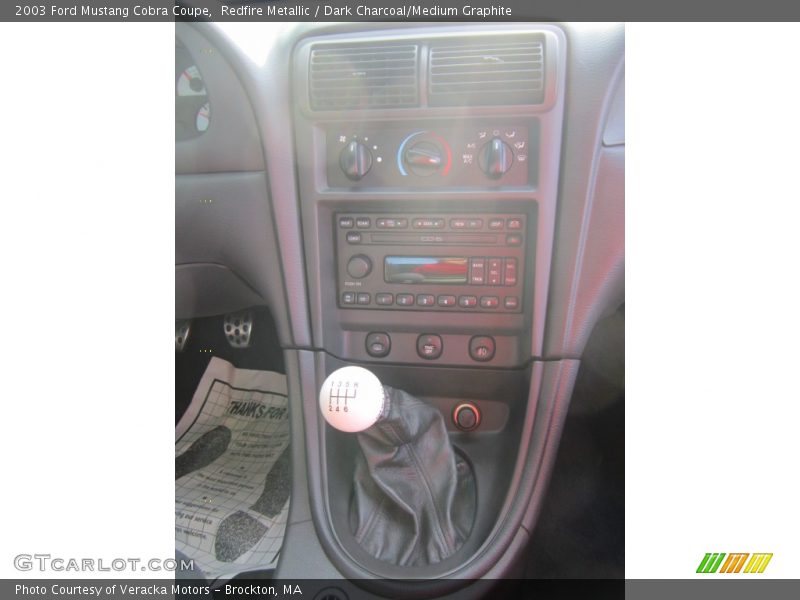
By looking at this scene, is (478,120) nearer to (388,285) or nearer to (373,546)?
(388,285)

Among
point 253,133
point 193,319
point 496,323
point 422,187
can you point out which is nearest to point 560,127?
point 422,187

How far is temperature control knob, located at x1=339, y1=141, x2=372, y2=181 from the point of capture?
1099 mm

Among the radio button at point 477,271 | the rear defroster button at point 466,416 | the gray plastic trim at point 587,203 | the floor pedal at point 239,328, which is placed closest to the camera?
the gray plastic trim at point 587,203

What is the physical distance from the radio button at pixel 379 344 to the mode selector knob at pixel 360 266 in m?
0.13

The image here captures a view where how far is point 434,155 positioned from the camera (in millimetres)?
1086

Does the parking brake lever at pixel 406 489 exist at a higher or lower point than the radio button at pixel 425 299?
lower

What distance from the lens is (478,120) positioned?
1.06 m

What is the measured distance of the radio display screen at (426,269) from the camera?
113cm

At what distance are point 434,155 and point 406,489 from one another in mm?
599

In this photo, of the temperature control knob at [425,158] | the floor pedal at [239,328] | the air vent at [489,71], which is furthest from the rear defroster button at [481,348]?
the floor pedal at [239,328]

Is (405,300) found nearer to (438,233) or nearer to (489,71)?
(438,233)

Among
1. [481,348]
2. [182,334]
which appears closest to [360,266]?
[481,348]

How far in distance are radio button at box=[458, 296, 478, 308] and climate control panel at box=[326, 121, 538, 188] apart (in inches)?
8.2

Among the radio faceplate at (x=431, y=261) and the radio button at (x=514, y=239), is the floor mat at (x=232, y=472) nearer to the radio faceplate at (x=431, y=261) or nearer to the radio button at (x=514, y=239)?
the radio faceplate at (x=431, y=261)
